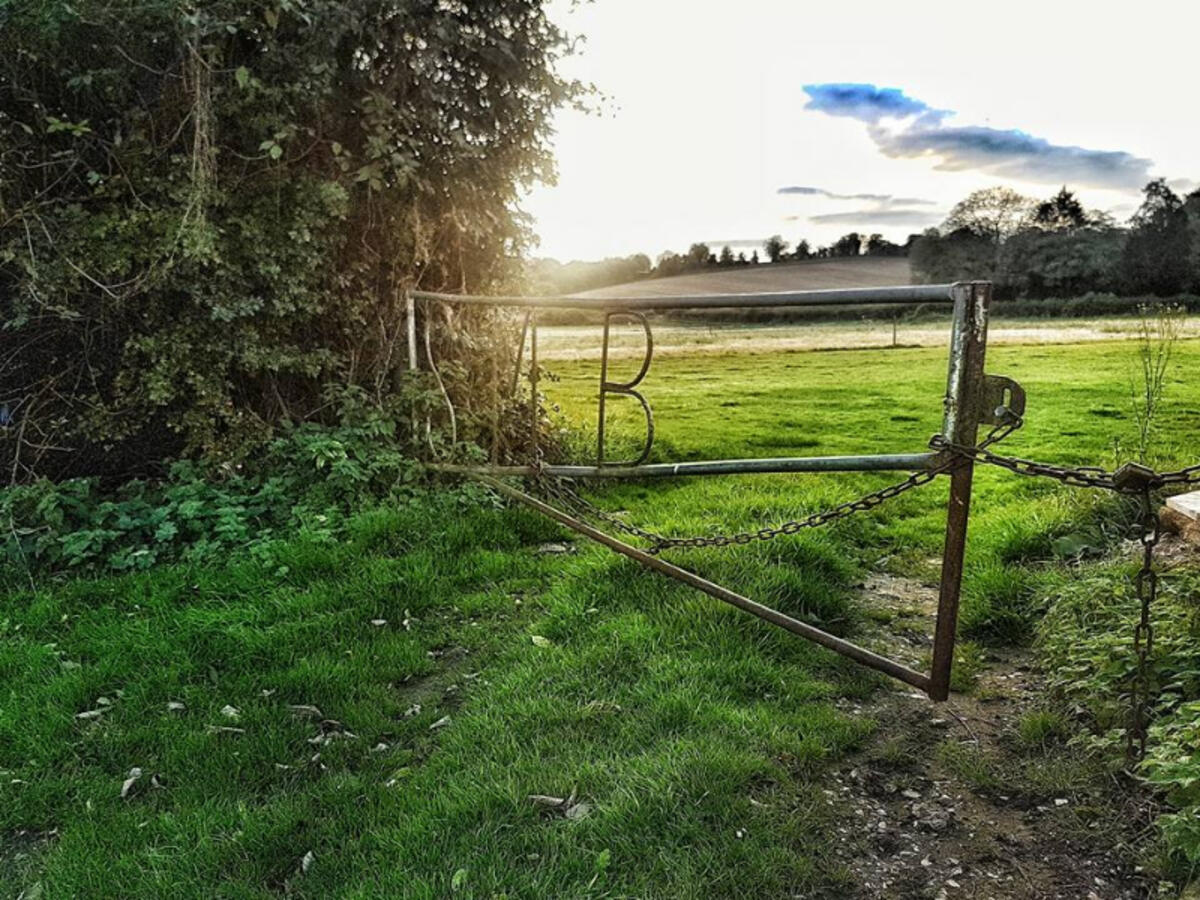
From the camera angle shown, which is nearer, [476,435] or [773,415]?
[476,435]

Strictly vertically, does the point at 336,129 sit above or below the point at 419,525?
above

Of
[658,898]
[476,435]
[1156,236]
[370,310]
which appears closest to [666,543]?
[658,898]

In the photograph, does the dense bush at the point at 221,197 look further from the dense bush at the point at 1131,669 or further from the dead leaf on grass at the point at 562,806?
the dense bush at the point at 1131,669

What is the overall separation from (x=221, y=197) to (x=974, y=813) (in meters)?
4.75

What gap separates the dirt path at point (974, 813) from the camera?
2143 mm

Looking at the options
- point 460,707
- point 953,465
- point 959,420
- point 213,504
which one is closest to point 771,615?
point 953,465

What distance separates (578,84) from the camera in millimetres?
5547

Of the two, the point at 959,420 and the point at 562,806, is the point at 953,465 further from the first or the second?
the point at 562,806

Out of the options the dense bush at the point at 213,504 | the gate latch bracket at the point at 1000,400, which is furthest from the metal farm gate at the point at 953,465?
the dense bush at the point at 213,504

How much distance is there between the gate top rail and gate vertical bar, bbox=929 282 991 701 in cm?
8

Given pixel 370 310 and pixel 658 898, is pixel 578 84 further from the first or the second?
pixel 658 898

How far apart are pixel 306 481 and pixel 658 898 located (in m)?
3.53

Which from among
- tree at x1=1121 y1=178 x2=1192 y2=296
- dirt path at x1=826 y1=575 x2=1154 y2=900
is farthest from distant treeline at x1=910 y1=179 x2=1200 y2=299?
dirt path at x1=826 y1=575 x2=1154 y2=900

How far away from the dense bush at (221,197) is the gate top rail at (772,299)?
1.68m
